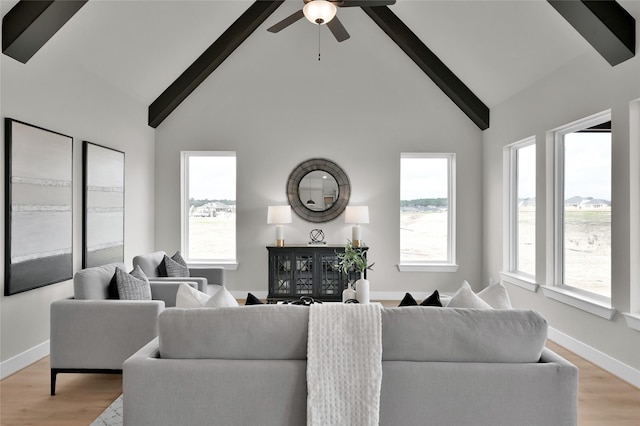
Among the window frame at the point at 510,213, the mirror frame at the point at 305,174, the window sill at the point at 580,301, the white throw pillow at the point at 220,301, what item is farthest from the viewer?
the mirror frame at the point at 305,174

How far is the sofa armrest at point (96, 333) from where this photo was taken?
3047 mm

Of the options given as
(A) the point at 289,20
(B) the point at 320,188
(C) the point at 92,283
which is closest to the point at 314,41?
(B) the point at 320,188

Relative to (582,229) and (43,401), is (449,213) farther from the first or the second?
(43,401)

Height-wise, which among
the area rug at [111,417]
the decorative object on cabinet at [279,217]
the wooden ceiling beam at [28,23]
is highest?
the wooden ceiling beam at [28,23]

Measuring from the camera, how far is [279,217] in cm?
565

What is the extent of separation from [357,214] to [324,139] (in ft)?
4.07

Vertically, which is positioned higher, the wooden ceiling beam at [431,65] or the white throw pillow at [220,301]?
the wooden ceiling beam at [431,65]

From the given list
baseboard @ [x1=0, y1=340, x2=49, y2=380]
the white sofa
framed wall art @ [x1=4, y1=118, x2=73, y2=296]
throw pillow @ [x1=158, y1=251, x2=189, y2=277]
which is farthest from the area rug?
throw pillow @ [x1=158, y1=251, x2=189, y2=277]

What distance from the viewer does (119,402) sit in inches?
110

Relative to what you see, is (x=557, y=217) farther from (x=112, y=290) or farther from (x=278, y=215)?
(x=112, y=290)

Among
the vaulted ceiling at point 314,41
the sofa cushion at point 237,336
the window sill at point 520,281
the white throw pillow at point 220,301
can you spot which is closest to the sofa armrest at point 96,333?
the white throw pillow at point 220,301

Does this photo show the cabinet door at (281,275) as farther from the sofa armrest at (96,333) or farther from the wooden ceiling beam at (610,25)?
the wooden ceiling beam at (610,25)

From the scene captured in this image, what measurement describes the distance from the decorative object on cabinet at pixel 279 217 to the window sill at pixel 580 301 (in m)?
3.11

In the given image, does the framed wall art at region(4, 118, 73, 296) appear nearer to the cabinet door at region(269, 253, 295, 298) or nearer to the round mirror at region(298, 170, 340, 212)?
the cabinet door at region(269, 253, 295, 298)
